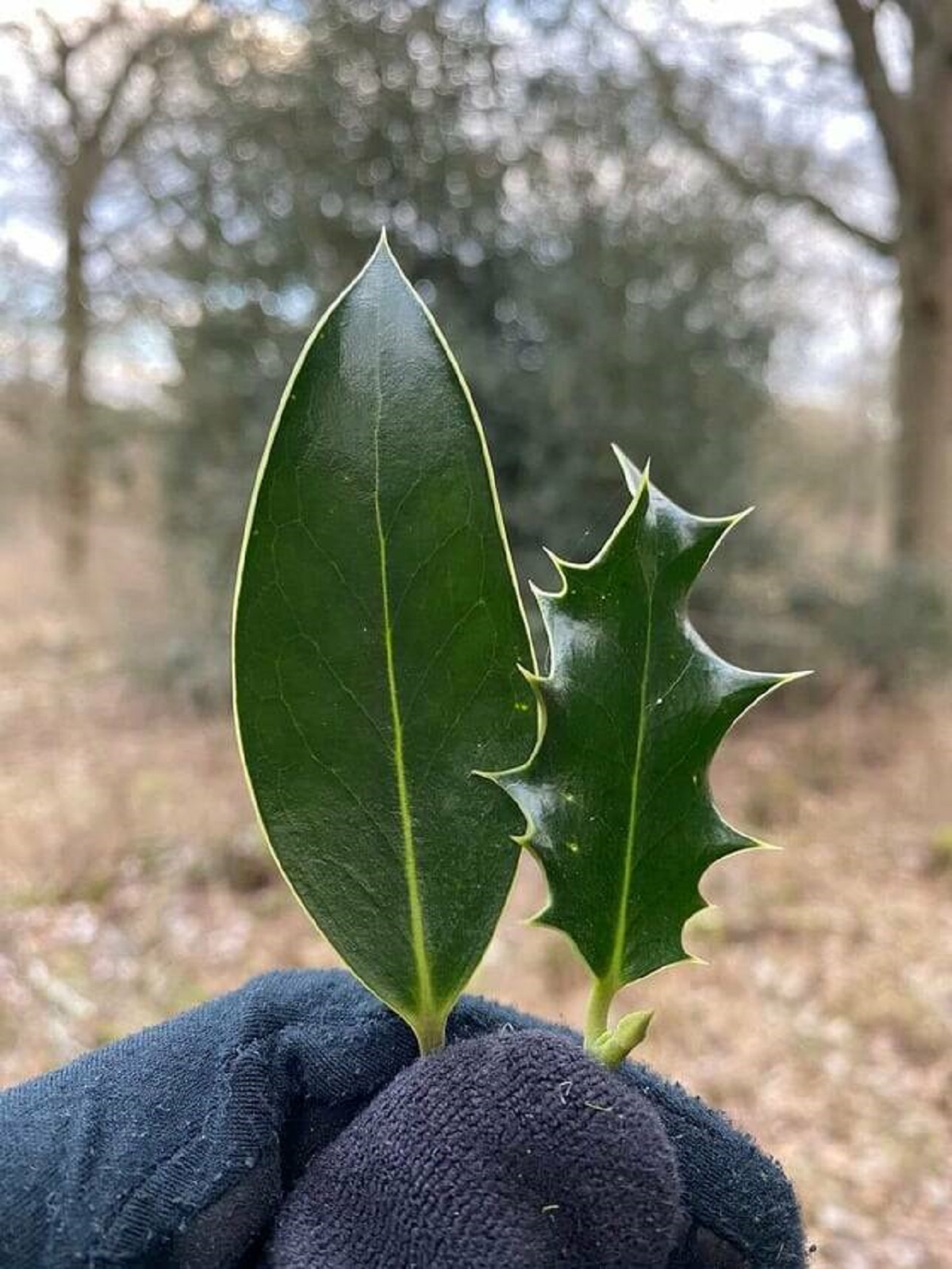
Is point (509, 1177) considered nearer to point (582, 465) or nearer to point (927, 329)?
point (582, 465)

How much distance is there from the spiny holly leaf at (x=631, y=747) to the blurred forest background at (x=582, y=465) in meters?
2.07

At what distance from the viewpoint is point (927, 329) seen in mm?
5707

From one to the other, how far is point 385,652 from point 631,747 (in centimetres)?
16

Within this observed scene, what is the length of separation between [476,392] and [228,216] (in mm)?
1576

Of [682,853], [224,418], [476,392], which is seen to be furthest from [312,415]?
[224,418]

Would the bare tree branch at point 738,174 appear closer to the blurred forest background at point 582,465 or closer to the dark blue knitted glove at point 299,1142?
the blurred forest background at point 582,465

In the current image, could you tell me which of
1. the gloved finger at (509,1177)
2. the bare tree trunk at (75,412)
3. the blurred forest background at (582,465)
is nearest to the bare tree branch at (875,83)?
the blurred forest background at (582,465)

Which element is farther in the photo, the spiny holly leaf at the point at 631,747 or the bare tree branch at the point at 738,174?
the bare tree branch at the point at 738,174

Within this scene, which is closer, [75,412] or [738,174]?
[738,174]

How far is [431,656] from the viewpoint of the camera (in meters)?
0.67

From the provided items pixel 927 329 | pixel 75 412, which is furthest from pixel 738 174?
pixel 75 412

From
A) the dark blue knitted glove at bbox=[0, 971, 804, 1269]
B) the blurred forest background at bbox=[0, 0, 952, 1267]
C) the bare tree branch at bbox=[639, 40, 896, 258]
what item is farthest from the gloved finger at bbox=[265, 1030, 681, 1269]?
the bare tree branch at bbox=[639, 40, 896, 258]

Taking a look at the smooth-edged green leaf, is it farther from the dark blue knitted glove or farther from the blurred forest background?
the blurred forest background

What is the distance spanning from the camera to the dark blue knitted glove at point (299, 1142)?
0.64 metres
